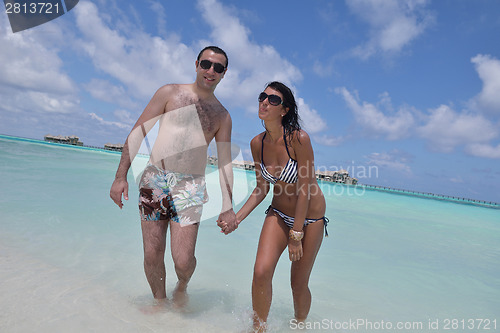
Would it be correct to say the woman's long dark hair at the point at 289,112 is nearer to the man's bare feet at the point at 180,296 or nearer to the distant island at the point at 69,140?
the man's bare feet at the point at 180,296

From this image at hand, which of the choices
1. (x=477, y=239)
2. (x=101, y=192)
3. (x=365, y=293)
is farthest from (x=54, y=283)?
(x=477, y=239)

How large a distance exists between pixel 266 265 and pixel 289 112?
52.9 inches

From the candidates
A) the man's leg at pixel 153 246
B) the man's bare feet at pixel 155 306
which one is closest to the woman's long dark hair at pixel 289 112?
the man's leg at pixel 153 246

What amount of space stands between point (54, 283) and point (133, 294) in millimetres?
804

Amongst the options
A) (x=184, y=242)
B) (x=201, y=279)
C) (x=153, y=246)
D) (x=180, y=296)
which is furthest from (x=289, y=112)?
(x=201, y=279)

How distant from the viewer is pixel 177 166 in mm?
3164

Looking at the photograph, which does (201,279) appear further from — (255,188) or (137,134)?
(137,134)

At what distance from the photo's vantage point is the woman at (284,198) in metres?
2.84

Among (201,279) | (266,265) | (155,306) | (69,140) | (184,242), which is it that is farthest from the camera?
(69,140)

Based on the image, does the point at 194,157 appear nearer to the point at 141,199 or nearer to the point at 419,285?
the point at 141,199

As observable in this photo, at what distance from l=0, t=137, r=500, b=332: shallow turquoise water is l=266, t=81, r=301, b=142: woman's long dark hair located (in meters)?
1.59

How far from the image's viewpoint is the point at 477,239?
10.8 m

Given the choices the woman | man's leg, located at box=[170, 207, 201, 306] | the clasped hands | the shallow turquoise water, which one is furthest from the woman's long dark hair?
the shallow turquoise water

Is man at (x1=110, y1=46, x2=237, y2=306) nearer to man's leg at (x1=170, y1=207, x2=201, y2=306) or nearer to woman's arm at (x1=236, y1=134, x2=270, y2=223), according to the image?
man's leg at (x1=170, y1=207, x2=201, y2=306)
